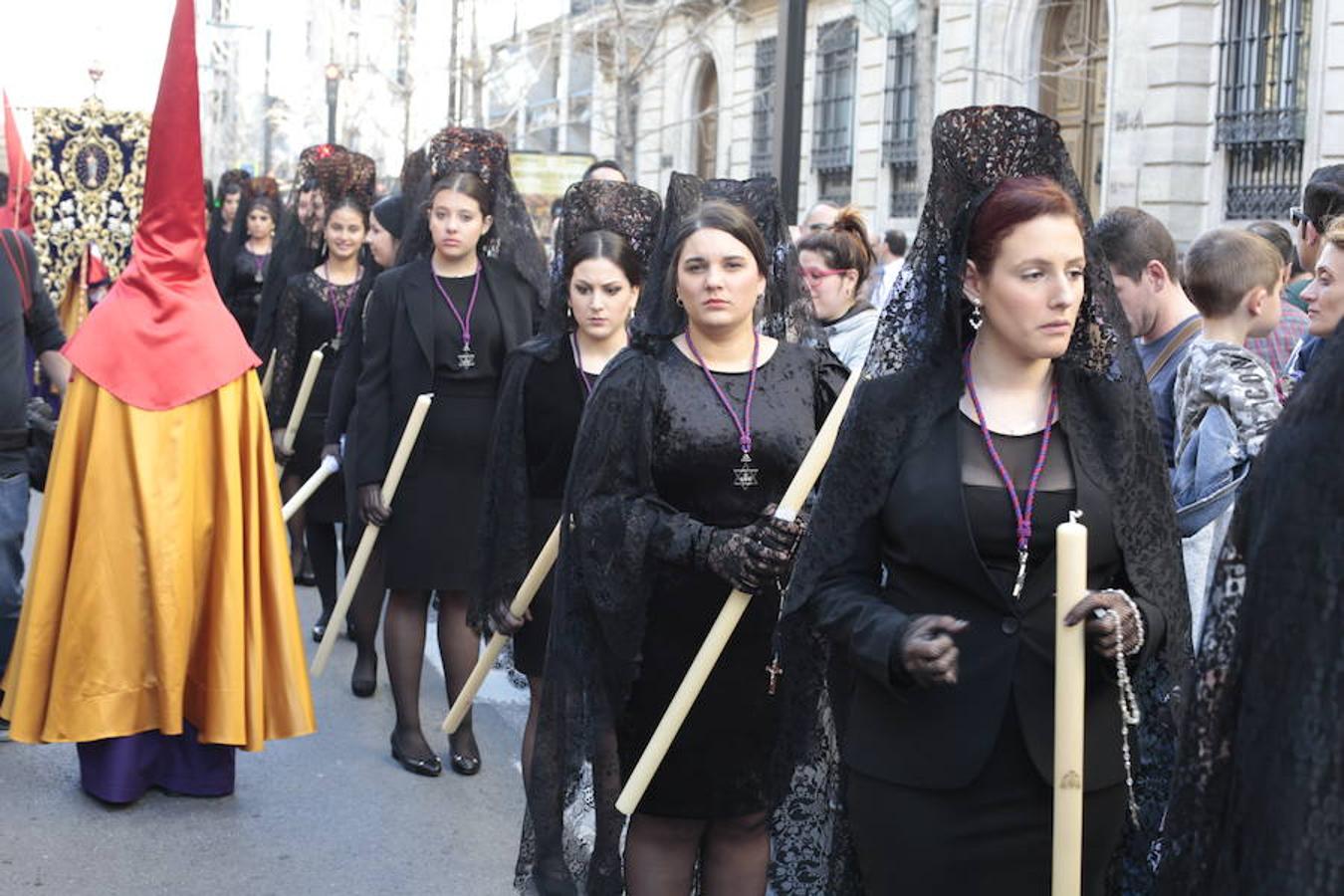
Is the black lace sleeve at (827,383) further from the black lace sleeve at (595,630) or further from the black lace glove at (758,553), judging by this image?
the black lace glove at (758,553)

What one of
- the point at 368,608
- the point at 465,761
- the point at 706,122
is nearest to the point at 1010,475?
the point at 465,761

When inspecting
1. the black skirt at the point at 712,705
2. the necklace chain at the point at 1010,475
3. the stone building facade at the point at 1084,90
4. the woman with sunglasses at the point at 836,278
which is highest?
the stone building facade at the point at 1084,90

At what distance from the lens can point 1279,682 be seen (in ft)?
7.93

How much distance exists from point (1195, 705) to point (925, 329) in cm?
122

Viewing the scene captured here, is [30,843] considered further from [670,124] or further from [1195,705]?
[670,124]

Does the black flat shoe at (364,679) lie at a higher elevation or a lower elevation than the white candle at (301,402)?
lower

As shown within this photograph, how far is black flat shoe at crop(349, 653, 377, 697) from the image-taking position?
27.0 feet

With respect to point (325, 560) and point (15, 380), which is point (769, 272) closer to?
point (15, 380)

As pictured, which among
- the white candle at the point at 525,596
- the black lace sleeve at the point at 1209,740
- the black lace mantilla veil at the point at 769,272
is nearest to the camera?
the black lace sleeve at the point at 1209,740

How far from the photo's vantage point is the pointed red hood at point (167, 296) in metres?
6.33

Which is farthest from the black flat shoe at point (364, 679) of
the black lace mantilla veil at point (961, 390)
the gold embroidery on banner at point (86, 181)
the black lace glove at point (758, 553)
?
the gold embroidery on banner at point (86, 181)

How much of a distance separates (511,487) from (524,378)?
1.10ft

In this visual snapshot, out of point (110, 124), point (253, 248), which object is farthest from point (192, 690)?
point (110, 124)

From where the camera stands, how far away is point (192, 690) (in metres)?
6.47
